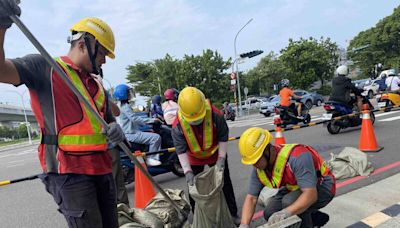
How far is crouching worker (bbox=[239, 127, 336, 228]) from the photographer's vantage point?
245cm

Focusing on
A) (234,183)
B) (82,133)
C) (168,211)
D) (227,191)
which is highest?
(82,133)

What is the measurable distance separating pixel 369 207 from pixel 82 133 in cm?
306

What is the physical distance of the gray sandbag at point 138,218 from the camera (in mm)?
3133

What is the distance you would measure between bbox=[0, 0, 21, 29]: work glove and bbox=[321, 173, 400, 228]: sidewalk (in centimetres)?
306


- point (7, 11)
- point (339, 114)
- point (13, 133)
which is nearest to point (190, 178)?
point (7, 11)

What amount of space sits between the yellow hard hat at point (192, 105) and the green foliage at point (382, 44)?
41088 mm

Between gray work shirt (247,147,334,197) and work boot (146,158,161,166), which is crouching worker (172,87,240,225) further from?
work boot (146,158,161,166)

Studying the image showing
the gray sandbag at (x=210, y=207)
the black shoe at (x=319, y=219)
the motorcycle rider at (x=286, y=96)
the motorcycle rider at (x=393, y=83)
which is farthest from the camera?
the motorcycle rider at (x=393, y=83)

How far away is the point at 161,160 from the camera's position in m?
5.41

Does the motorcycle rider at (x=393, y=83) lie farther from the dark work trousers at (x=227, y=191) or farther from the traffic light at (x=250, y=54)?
the traffic light at (x=250, y=54)

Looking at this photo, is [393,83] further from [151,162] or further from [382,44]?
[382,44]

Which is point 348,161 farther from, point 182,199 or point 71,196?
point 71,196

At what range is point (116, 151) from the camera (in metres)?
4.39

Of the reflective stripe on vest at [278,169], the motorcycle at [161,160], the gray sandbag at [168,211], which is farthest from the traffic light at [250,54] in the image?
the reflective stripe on vest at [278,169]
